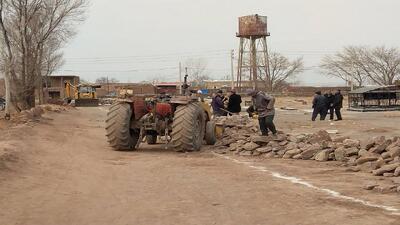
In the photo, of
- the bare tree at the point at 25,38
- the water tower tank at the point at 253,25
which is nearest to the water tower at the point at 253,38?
the water tower tank at the point at 253,25

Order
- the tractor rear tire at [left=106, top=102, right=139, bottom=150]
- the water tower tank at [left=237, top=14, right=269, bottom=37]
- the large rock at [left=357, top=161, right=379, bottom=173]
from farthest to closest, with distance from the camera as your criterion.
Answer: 1. the water tower tank at [left=237, top=14, right=269, bottom=37]
2. the tractor rear tire at [left=106, top=102, right=139, bottom=150]
3. the large rock at [left=357, top=161, right=379, bottom=173]

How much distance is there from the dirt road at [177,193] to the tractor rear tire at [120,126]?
1.74 metres

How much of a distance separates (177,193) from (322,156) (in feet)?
16.6

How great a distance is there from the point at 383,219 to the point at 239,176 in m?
4.02

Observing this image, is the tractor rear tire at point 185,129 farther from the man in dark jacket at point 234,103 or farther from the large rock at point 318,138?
the man in dark jacket at point 234,103

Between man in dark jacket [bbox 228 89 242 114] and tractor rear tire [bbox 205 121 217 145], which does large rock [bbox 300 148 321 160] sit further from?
man in dark jacket [bbox 228 89 242 114]

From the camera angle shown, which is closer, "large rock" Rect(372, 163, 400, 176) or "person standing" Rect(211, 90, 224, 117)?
"large rock" Rect(372, 163, 400, 176)

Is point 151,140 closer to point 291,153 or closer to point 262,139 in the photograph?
point 262,139

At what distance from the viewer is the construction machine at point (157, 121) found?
14.2 metres

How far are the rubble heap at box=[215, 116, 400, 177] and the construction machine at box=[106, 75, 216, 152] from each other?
3.68 feet

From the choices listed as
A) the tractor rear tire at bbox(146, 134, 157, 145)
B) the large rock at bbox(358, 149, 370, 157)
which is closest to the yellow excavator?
the tractor rear tire at bbox(146, 134, 157, 145)

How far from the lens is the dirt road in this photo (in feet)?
22.2

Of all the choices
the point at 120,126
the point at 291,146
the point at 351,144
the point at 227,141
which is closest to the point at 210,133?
the point at 227,141

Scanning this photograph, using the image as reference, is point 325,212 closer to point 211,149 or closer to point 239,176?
point 239,176
